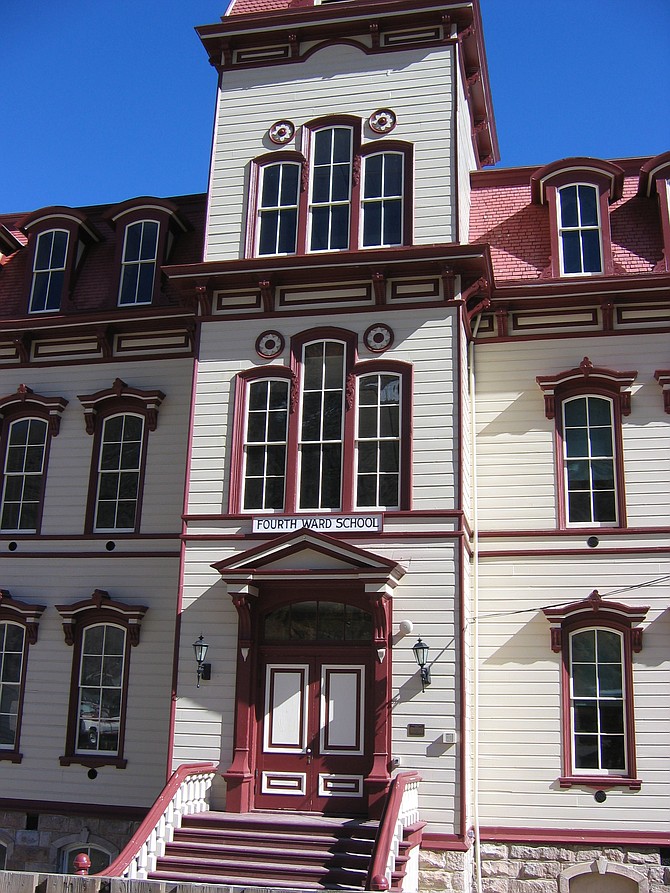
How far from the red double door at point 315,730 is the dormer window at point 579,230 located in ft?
25.0

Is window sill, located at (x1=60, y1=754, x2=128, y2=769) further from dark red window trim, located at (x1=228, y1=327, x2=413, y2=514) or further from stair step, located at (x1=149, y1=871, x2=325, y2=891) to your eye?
dark red window trim, located at (x1=228, y1=327, x2=413, y2=514)

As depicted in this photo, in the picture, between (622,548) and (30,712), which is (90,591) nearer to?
(30,712)

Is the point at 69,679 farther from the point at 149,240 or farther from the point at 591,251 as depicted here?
the point at 591,251

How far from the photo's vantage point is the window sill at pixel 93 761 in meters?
15.6

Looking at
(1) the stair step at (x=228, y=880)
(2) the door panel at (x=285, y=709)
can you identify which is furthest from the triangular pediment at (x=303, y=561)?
(1) the stair step at (x=228, y=880)

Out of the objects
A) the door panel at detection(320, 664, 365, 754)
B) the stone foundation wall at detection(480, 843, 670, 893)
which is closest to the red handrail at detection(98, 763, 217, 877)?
the door panel at detection(320, 664, 365, 754)

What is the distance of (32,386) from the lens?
1803 centimetres

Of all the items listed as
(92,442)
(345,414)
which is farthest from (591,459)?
(92,442)

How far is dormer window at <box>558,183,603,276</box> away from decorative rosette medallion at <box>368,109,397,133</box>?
3278 mm

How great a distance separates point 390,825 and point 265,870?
1781 millimetres

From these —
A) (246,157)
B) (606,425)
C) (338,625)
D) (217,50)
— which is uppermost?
(217,50)

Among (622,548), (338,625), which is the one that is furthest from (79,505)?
(622,548)

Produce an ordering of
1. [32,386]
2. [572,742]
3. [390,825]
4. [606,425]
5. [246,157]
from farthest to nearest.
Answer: [32,386] → [246,157] → [606,425] → [572,742] → [390,825]

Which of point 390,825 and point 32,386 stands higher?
point 32,386
